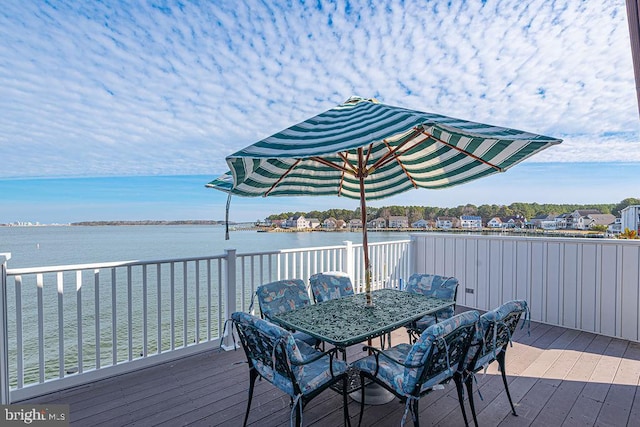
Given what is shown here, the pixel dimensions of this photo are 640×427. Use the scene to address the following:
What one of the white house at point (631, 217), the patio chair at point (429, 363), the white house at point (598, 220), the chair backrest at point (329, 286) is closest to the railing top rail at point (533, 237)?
the white house at point (598, 220)

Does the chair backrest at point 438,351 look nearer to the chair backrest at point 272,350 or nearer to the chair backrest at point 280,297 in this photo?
the chair backrest at point 272,350

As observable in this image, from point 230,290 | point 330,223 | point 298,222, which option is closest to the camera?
point 230,290

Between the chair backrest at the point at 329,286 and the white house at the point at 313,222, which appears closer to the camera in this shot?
the chair backrest at the point at 329,286

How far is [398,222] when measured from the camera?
578cm

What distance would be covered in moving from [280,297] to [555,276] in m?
3.92

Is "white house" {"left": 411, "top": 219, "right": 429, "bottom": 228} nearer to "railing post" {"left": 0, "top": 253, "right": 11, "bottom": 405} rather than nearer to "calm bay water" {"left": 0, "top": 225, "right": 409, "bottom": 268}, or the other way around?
"calm bay water" {"left": 0, "top": 225, "right": 409, "bottom": 268}

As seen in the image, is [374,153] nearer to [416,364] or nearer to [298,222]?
[416,364]

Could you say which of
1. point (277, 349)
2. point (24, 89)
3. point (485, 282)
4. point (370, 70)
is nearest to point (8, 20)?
point (24, 89)

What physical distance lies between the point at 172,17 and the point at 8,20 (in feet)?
8.63

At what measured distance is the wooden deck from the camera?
226 cm

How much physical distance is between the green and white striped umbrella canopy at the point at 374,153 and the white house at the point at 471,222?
7.46 ft
